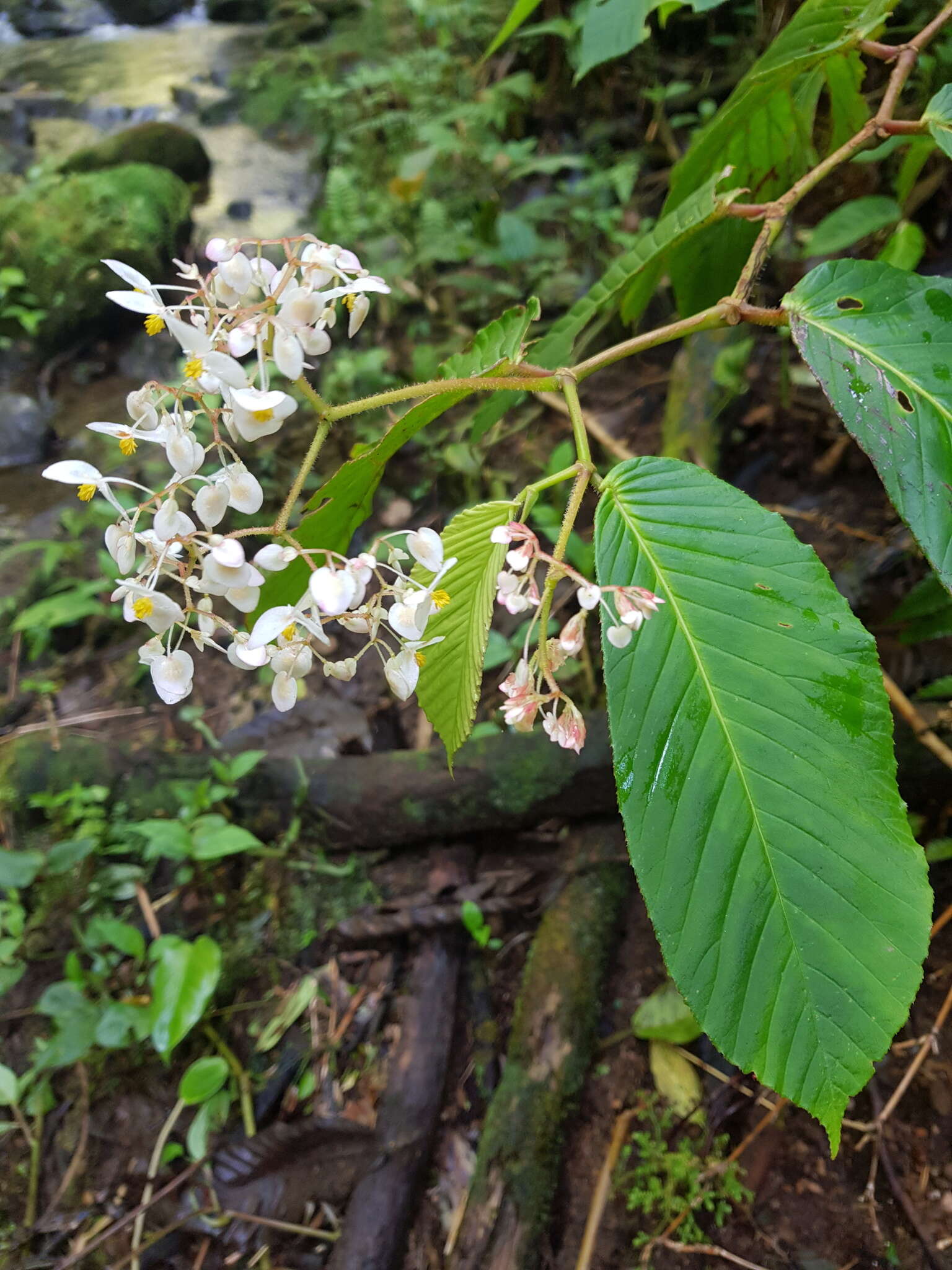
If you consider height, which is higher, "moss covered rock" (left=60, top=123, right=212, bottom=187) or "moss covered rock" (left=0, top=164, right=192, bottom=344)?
"moss covered rock" (left=60, top=123, right=212, bottom=187)

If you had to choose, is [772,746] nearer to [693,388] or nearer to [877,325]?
[877,325]

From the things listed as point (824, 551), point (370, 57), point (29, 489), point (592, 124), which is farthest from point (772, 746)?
point (370, 57)

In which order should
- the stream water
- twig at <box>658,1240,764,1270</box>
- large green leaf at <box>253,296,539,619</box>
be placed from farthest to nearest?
1. the stream water
2. twig at <box>658,1240,764,1270</box>
3. large green leaf at <box>253,296,539,619</box>

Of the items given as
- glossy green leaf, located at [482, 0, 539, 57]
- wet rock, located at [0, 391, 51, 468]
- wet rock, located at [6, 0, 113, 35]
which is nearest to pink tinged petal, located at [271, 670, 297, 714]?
glossy green leaf, located at [482, 0, 539, 57]

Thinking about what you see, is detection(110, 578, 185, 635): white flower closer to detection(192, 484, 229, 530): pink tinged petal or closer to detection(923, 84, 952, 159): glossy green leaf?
detection(192, 484, 229, 530): pink tinged petal

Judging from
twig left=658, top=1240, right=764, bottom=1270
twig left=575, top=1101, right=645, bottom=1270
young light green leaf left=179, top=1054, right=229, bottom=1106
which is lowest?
young light green leaf left=179, top=1054, right=229, bottom=1106

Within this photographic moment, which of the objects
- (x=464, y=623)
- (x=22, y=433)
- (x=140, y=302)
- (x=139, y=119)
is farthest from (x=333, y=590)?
(x=139, y=119)

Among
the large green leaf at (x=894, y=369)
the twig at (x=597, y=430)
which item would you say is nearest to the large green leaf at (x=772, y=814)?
the large green leaf at (x=894, y=369)

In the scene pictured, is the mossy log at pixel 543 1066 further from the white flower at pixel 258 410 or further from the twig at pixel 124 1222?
the white flower at pixel 258 410
